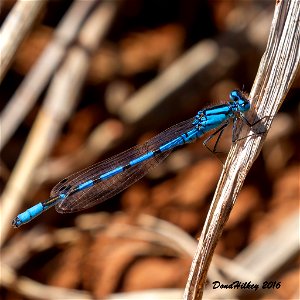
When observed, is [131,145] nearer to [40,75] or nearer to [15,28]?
[40,75]

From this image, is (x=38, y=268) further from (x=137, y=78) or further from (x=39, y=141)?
(x=137, y=78)

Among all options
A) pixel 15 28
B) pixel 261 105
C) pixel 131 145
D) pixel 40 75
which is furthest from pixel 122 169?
pixel 261 105

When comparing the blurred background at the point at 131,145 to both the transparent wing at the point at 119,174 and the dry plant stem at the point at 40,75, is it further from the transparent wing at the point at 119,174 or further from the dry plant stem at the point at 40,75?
the transparent wing at the point at 119,174

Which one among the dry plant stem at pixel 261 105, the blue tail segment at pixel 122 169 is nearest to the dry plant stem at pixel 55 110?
the blue tail segment at pixel 122 169

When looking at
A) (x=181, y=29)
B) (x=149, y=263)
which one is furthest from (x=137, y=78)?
(x=149, y=263)

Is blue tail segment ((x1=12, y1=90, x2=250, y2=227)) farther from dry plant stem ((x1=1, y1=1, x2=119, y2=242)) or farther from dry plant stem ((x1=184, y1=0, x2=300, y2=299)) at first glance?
dry plant stem ((x1=184, y1=0, x2=300, y2=299))

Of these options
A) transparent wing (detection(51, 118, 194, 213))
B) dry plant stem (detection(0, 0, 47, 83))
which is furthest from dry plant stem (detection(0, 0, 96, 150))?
dry plant stem (detection(0, 0, 47, 83))
